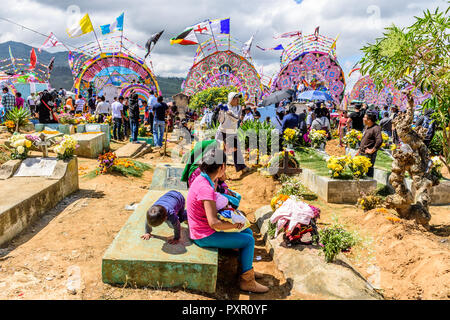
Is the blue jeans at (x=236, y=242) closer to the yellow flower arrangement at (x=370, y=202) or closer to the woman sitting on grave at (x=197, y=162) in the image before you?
the woman sitting on grave at (x=197, y=162)

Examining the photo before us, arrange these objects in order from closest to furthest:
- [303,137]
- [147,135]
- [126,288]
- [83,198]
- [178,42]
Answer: [126,288], [83,198], [303,137], [147,135], [178,42]

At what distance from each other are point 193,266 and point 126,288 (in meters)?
0.59

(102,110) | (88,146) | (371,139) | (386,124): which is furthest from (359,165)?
(102,110)

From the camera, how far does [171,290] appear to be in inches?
106

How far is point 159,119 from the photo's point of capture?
10812mm

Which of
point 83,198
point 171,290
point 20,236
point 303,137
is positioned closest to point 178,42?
point 303,137

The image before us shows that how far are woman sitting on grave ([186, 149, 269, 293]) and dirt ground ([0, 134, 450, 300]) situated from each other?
10.3 inches

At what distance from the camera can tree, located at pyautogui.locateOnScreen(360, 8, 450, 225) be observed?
12.8 feet

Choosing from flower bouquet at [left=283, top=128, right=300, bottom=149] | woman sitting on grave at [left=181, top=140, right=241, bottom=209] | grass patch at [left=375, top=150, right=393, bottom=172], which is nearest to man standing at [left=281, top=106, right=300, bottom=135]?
flower bouquet at [left=283, top=128, right=300, bottom=149]

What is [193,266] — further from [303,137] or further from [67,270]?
[303,137]

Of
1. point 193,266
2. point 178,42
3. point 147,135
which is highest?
point 178,42

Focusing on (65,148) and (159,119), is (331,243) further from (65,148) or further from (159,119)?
(159,119)

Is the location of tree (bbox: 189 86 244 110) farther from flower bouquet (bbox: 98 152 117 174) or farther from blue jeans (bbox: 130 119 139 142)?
flower bouquet (bbox: 98 152 117 174)

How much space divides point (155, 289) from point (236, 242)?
2.67 ft
